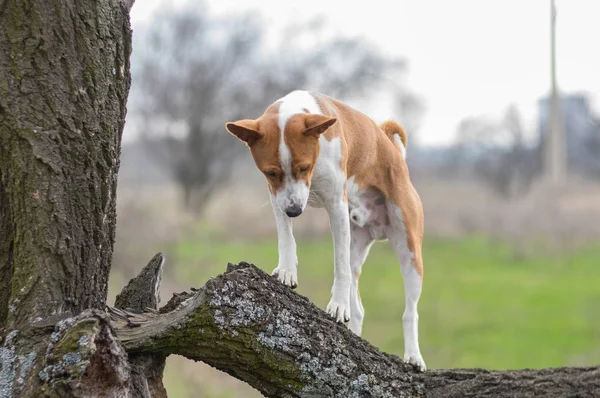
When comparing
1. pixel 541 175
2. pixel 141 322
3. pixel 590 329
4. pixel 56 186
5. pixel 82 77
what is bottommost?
pixel 141 322

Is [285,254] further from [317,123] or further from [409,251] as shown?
[409,251]

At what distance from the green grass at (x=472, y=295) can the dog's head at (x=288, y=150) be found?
27.5ft

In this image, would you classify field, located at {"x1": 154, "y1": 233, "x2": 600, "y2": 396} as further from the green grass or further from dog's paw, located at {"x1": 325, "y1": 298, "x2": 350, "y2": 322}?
dog's paw, located at {"x1": 325, "y1": 298, "x2": 350, "y2": 322}

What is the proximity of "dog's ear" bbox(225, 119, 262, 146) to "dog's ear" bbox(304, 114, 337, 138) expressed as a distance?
0.83ft

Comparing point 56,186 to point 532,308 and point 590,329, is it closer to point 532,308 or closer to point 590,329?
point 590,329

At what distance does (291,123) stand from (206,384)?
667cm

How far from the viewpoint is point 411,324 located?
4531 mm

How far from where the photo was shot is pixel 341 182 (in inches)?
158

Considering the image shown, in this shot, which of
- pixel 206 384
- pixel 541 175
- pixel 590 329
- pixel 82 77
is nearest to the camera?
pixel 82 77

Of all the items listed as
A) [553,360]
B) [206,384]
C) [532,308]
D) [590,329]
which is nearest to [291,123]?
[206,384]

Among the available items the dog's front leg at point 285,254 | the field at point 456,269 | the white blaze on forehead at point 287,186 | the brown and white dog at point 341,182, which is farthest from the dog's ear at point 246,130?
the field at point 456,269

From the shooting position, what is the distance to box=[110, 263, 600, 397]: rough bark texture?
123 inches

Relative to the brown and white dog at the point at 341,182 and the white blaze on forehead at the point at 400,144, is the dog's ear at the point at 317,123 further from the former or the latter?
the white blaze on forehead at the point at 400,144

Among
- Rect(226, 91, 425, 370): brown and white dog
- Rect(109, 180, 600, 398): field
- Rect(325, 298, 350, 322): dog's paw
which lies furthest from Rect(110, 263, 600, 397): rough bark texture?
Rect(109, 180, 600, 398): field
